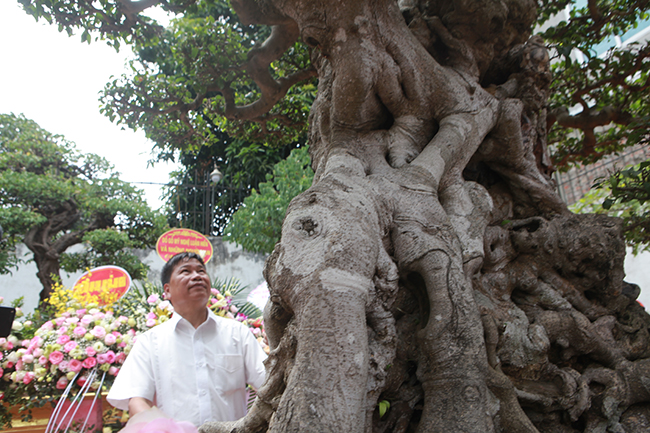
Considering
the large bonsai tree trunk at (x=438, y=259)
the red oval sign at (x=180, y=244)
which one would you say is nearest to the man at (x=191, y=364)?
the large bonsai tree trunk at (x=438, y=259)

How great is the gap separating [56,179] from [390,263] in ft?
32.7

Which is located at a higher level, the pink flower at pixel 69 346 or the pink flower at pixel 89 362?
the pink flower at pixel 69 346

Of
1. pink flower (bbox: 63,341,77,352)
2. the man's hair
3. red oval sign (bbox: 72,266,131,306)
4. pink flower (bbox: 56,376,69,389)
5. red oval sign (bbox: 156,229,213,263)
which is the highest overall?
red oval sign (bbox: 156,229,213,263)

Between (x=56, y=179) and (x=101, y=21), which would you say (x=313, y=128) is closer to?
(x=101, y=21)

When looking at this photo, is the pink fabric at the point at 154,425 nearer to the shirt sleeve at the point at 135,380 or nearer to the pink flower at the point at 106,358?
the shirt sleeve at the point at 135,380

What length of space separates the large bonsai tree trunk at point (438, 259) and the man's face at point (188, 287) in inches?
31.3

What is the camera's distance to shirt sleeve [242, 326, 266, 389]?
231 cm

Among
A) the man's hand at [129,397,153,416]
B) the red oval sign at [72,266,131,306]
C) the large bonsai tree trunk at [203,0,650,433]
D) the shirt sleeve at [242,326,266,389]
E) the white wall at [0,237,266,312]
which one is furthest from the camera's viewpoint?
the white wall at [0,237,266,312]

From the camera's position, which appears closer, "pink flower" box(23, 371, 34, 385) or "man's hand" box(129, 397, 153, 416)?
"man's hand" box(129, 397, 153, 416)

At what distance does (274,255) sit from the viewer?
176cm

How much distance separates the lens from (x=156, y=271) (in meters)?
9.91

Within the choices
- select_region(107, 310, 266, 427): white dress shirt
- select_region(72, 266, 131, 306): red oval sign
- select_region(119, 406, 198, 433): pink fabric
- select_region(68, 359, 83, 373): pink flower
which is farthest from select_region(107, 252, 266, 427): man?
select_region(72, 266, 131, 306): red oval sign

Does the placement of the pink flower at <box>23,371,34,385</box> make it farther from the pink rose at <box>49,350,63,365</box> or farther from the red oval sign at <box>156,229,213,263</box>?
the red oval sign at <box>156,229,213,263</box>

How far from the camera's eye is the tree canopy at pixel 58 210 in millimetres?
8250
